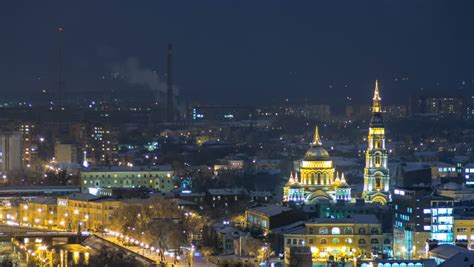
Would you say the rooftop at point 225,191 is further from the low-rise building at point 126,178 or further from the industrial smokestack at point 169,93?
the industrial smokestack at point 169,93

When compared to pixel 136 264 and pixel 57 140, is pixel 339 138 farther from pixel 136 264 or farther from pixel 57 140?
pixel 136 264

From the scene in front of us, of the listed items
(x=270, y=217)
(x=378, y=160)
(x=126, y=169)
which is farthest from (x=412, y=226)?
(x=126, y=169)

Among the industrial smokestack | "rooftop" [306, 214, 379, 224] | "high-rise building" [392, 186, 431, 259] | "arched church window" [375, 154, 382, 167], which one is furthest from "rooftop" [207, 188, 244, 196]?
the industrial smokestack

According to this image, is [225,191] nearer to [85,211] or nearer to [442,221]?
[85,211]

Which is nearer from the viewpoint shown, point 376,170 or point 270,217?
point 270,217

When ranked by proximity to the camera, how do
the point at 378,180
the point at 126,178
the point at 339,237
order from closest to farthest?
1. the point at 339,237
2. the point at 378,180
3. the point at 126,178

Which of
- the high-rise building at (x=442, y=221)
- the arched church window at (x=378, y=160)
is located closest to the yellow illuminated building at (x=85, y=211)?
the arched church window at (x=378, y=160)
